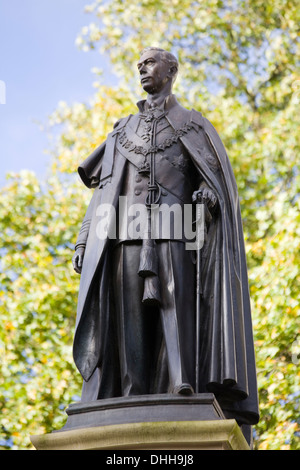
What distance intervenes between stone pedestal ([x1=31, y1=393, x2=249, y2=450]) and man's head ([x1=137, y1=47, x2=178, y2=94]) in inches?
111

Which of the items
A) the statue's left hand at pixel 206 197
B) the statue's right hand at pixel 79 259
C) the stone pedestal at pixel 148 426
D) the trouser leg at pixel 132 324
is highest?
the statue's left hand at pixel 206 197

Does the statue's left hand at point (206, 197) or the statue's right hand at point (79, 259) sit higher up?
the statue's left hand at point (206, 197)

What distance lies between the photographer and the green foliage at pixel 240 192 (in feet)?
50.3

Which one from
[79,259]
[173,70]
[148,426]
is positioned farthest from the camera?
[173,70]

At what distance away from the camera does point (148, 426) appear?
6203mm

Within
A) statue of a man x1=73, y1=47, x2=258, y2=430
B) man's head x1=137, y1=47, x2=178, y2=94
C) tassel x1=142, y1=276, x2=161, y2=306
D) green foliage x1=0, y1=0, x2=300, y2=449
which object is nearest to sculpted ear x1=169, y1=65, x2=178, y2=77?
man's head x1=137, y1=47, x2=178, y2=94

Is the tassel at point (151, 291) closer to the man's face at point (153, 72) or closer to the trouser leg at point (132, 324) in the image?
the trouser leg at point (132, 324)

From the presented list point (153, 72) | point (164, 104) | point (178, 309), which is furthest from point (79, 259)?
point (153, 72)

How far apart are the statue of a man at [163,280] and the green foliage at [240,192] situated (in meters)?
7.40

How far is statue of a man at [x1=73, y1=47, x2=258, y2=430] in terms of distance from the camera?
23.1 ft

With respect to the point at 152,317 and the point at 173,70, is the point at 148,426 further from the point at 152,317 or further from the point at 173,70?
the point at 173,70

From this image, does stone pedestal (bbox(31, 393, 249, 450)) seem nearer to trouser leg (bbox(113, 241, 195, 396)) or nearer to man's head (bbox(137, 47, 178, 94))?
trouser leg (bbox(113, 241, 195, 396))

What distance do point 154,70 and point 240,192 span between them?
40.9ft

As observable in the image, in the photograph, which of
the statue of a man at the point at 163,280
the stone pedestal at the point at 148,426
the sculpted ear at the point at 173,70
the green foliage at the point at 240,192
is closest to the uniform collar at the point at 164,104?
the statue of a man at the point at 163,280
